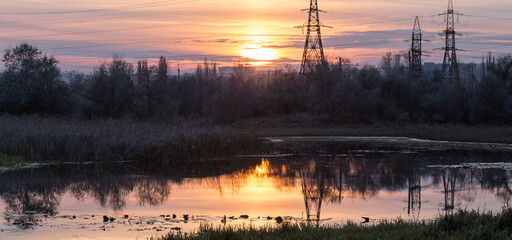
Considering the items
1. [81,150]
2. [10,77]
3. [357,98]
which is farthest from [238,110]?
[81,150]

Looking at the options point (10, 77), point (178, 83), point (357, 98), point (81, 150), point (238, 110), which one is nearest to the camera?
point (81, 150)

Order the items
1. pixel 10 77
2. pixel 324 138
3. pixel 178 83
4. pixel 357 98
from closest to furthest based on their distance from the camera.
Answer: pixel 324 138
pixel 10 77
pixel 357 98
pixel 178 83

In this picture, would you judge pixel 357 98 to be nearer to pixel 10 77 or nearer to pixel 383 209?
pixel 10 77

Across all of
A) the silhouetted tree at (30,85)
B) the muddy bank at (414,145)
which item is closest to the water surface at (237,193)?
the muddy bank at (414,145)

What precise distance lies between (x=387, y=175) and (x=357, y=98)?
132 ft

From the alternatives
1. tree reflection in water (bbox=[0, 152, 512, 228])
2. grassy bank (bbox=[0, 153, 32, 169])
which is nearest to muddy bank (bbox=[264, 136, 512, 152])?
tree reflection in water (bbox=[0, 152, 512, 228])

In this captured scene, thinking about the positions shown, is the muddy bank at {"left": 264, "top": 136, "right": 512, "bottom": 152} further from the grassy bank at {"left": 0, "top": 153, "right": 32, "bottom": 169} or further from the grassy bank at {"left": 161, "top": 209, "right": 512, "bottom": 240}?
the grassy bank at {"left": 161, "top": 209, "right": 512, "bottom": 240}

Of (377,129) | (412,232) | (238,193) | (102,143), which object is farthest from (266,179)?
(377,129)

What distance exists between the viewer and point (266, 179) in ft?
79.6

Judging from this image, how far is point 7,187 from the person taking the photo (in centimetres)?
2148

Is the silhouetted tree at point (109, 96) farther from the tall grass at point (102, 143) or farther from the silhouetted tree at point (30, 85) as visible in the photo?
the tall grass at point (102, 143)

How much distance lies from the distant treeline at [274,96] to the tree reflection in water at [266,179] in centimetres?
3101

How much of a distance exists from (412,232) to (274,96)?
6420cm

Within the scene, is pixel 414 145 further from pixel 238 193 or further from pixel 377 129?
pixel 238 193
